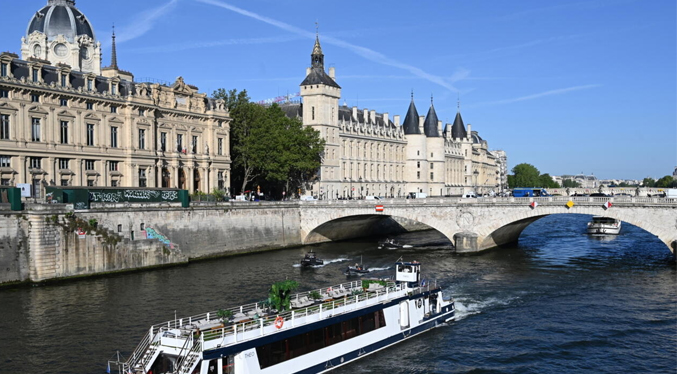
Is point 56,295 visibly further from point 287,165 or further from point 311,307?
point 287,165

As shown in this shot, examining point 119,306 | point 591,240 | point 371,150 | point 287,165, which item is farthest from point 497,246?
point 371,150

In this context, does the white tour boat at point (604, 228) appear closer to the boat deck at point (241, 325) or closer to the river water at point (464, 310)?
the river water at point (464, 310)

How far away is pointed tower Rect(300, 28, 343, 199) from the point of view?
122m

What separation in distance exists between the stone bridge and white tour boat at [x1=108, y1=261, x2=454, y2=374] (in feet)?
95.0

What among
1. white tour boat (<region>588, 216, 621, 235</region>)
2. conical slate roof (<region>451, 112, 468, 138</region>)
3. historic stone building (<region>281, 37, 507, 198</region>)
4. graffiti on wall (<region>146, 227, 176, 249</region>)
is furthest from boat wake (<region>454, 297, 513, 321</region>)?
conical slate roof (<region>451, 112, 468, 138</region>)

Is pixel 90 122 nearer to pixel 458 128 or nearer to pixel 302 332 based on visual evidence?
pixel 302 332

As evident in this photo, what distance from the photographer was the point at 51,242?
5612cm

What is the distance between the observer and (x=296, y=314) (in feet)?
113

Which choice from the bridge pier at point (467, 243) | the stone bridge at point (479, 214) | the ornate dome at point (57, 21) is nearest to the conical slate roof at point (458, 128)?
the stone bridge at point (479, 214)

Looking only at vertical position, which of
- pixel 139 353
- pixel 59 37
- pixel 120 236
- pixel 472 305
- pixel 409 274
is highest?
pixel 59 37

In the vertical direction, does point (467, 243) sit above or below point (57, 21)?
below

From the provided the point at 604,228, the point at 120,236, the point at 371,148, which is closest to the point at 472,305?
the point at 120,236

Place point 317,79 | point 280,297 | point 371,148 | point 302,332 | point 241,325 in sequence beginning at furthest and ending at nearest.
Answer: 1. point 371,148
2. point 317,79
3. point 280,297
4. point 302,332
5. point 241,325

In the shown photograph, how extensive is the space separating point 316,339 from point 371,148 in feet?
354
